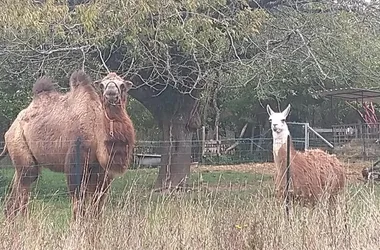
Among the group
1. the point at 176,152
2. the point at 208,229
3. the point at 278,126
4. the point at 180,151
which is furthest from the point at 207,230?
the point at 180,151

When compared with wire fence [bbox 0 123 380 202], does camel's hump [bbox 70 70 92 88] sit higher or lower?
higher

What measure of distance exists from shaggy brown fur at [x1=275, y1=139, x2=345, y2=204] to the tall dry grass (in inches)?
60.6

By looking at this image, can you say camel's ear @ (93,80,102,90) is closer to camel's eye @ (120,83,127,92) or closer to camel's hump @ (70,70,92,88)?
camel's hump @ (70,70,92,88)

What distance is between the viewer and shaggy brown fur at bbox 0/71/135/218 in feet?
29.2

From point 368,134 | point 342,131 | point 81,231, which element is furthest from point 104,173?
point 342,131

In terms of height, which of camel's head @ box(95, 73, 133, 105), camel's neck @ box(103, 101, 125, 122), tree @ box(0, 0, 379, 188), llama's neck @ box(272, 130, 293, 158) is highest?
tree @ box(0, 0, 379, 188)

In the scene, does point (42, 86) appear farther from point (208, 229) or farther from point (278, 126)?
point (208, 229)

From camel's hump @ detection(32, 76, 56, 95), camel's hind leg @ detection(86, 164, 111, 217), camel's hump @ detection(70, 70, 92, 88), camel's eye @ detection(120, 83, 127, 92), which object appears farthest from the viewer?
camel's hump @ detection(32, 76, 56, 95)

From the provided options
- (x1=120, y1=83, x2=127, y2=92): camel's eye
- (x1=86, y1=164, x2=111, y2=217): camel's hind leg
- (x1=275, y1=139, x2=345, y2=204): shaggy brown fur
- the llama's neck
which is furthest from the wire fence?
(x1=120, y1=83, x2=127, y2=92): camel's eye

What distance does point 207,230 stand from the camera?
6711mm

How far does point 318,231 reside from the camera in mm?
6762

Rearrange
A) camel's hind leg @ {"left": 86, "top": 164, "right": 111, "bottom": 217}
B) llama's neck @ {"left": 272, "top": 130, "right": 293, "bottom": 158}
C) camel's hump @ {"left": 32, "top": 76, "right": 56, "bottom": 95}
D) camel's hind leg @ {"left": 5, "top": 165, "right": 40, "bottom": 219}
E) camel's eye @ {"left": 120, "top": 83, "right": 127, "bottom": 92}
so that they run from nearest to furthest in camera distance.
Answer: camel's hind leg @ {"left": 86, "top": 164, "right": 111, "bottom": 217} → camel's eye @ {"left": 120, "top": 83, "right": 127, "bottom": 92} → camel's hind leg @ {"left": 5, "top": 165, "right": 40, "bottom": 219} → llama's neck @ {"left": 272, "top": 130, "right": 293, "bottom": 158} → camel's hump @ {"left": 32, "top": 76, "right": 56, "bottom": 95}

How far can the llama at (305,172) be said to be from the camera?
902 centimetres

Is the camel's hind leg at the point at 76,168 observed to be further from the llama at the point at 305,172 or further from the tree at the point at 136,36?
the llama at the point at 305,172
